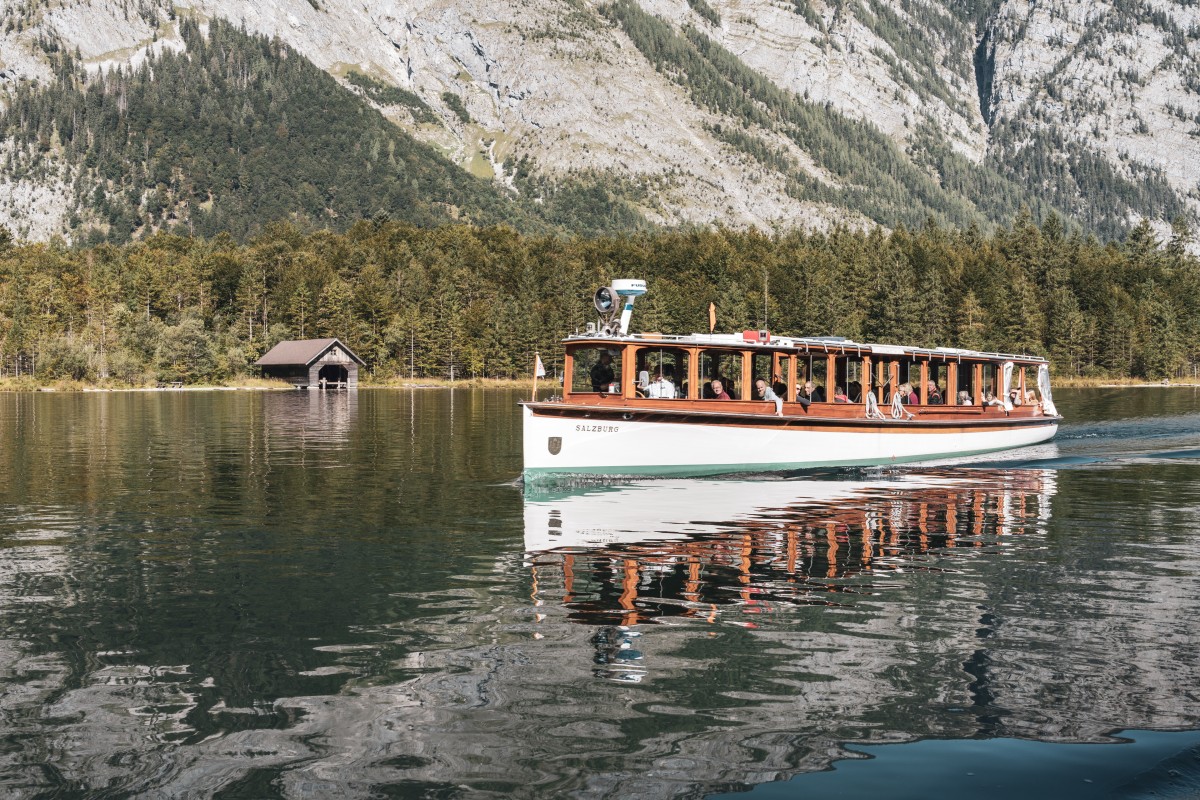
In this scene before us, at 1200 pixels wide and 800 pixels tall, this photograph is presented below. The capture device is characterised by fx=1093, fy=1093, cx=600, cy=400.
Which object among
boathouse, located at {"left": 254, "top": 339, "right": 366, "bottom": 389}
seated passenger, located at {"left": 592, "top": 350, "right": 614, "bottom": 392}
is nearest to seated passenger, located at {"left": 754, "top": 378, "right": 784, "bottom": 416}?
seated passenger, located at {"left": 592, "top": 350, "right": 614, "bottom": 392}

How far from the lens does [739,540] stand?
22.8 meters

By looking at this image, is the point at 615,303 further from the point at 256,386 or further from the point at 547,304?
the point at 547,304

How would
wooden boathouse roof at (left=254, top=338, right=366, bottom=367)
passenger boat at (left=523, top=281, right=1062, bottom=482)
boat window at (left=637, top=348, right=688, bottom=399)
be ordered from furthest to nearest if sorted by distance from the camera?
wooden boathouse roof at (left=254, top=338, right=366, bottom=367)
boat window at (left=637, top=348, right=688, bottom=399)
passenger boat at (left=523, top=281, right=1062, bottom=482)

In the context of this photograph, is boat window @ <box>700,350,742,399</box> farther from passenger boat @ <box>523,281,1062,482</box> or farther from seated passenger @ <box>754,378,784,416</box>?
seated passenger @ <box>754,378,784,416</box>

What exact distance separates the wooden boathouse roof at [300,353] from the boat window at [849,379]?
368 ft

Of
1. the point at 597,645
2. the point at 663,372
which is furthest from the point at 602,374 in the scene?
the point at 597,645

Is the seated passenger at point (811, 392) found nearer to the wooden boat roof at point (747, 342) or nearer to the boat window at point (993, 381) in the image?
the wooden boat roof at point (747, 342)

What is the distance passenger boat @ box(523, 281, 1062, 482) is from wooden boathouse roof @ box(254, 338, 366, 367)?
354 ft

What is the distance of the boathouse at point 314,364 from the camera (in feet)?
475

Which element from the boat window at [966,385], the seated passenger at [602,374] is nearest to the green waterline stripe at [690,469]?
the seated passenger at [602,374]

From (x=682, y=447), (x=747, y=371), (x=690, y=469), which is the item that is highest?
(x=747, y=371)

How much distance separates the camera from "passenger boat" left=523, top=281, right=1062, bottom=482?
33.4 metres

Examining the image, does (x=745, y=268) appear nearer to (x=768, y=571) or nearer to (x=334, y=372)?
(x=334, y=372)

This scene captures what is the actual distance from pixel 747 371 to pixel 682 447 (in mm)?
3707
